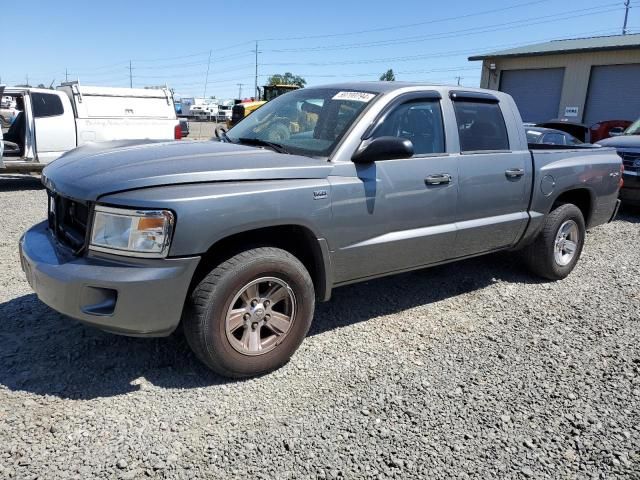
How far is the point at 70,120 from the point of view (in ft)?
33.0

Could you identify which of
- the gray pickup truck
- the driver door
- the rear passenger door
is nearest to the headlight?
the gray pickup truck

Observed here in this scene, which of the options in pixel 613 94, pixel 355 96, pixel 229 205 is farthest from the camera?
pixel 613 94

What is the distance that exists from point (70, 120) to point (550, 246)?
8942mm

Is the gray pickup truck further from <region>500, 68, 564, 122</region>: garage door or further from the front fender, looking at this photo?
<region>500, 68, 564, 122</region>: garage door

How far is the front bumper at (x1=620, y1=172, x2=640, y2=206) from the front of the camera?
8680 mm

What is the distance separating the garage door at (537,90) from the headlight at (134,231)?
2162 cm

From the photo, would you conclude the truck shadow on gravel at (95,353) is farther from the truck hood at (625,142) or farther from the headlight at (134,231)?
the truck hood at (625,142)

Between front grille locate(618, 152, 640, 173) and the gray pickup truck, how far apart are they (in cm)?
510

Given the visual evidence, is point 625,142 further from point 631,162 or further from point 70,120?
point 70,120

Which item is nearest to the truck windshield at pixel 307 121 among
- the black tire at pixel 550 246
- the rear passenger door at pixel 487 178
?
the rear passenger door at pixel 487 178

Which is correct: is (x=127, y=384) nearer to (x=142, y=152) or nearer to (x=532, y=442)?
(x=142, y=152)

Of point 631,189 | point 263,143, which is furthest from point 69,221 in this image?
point 631,189

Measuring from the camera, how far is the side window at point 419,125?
3.83 meters

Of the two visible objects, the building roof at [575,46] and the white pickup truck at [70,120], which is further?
the building roof at [575,46]
